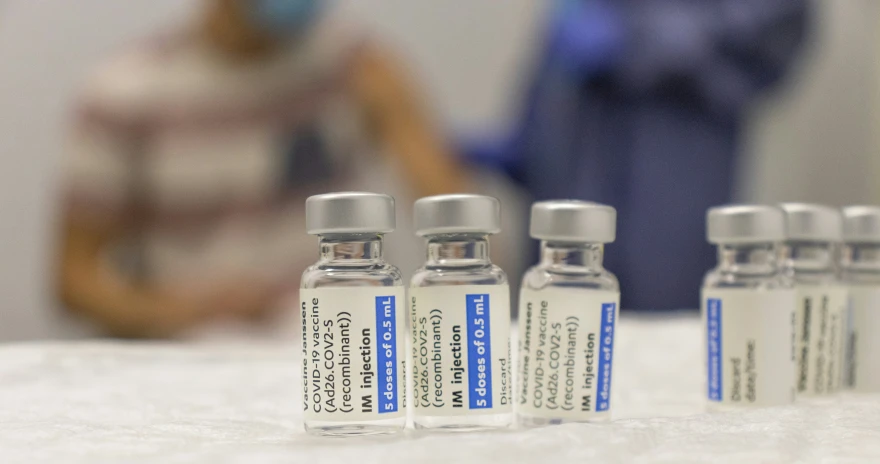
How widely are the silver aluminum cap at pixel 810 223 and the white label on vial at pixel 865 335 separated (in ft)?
0.22

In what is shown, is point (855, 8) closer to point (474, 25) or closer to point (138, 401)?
point (474, 25)

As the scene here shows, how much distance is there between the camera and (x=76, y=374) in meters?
0.89


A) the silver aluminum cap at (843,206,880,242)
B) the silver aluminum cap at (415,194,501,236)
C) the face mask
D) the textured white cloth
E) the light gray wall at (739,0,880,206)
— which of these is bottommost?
the textured white cloth

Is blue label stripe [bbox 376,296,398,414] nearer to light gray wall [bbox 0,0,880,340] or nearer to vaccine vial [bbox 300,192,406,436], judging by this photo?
vaccine vial [bbox 300,192,406,436]

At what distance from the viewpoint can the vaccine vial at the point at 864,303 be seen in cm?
77

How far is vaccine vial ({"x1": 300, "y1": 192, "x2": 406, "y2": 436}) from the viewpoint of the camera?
56cm

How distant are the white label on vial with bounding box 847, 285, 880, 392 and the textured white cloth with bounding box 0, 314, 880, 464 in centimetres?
3

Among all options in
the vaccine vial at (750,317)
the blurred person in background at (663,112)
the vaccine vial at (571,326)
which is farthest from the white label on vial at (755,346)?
the blurred person in background at (663,112)

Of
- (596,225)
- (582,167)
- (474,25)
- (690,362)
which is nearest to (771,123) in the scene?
(582,167)

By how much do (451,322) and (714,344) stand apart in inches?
10.0

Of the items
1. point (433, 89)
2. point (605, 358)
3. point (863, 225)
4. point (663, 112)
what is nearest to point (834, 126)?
point (663, 112)

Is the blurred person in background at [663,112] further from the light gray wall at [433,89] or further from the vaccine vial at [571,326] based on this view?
the vaccine vial at [571,326]

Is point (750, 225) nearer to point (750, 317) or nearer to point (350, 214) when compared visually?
point (750, 317)

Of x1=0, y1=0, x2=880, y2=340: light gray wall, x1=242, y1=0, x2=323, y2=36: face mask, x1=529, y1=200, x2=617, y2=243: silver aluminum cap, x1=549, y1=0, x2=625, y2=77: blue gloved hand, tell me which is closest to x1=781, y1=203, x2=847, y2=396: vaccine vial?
x1=529, y1=200, x2=617, y2=243: silver aluminum cap
